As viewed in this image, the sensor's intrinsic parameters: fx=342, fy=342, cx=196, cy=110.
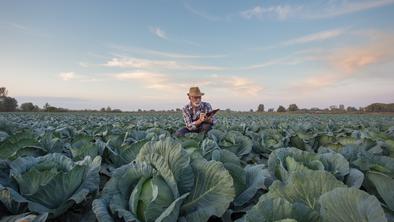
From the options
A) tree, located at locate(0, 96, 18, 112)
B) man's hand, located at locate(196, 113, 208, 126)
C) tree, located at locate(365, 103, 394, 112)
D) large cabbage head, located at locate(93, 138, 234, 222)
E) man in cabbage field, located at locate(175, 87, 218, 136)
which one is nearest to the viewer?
large cabbage head, located at locate(93, 138, 234, 222)

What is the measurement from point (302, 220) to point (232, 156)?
111 centimetres

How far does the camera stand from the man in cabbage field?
7.28 meters

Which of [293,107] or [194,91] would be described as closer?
[194,91]

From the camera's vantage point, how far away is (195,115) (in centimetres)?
775

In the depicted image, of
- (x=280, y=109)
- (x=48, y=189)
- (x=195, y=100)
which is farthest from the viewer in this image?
(x=280, y=109)

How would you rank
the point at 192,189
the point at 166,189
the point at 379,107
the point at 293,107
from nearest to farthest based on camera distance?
1. the point at 166,189
2. the point at 192,189
3. the point at 379,107
4. the point at 293,107

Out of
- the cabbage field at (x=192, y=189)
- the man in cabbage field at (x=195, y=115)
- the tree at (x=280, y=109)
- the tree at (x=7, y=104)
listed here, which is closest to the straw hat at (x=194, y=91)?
the man in cabbage field at (x=195, y=115)

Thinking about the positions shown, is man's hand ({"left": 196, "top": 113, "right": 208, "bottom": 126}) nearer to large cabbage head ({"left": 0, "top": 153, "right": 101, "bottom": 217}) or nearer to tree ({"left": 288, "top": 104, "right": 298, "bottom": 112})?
large cabbage head ({"left": 0, "top": 153, "right": 101, "bottom": 217})

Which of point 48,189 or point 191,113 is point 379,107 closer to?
point 191,113

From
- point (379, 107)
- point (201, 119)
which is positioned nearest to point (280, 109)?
point (379, 107)

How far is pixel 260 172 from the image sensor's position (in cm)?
201

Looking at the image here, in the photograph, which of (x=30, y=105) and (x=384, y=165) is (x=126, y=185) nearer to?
(x=384, y=165)

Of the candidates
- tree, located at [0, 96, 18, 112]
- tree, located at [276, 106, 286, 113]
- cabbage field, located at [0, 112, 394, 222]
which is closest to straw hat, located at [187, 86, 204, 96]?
cabbage field, located at [0, 112, 394, 222]

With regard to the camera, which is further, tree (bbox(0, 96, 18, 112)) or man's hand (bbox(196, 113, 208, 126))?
tree (bbox(0, 96, 18, 112))
